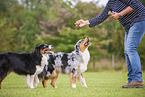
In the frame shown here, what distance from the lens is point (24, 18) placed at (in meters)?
24.4

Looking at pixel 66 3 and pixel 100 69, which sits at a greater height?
pixel 66 3

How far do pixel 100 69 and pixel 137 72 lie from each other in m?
11.6

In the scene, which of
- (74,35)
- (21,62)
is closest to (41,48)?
(21,62)

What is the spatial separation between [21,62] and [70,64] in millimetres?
1373

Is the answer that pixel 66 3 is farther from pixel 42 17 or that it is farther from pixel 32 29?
pixel 42 17

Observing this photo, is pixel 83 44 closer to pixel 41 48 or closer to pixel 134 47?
pixel 41 48

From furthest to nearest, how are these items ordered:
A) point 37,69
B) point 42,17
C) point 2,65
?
point 42,17 → point 37,69 → point 2,65

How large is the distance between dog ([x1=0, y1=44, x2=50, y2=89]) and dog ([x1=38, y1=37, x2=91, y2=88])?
0.35m

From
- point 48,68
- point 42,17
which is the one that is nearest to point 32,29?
point 42,17

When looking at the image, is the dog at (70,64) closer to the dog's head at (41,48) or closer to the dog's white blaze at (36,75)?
the dog's white blaze at (36,75)

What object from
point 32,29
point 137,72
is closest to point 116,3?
point 137,72

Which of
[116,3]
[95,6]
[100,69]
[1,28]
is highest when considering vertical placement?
[95,6]

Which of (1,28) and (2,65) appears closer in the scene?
(2,65)

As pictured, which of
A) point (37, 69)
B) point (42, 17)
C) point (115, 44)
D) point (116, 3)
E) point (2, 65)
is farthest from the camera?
point (42, 17)
